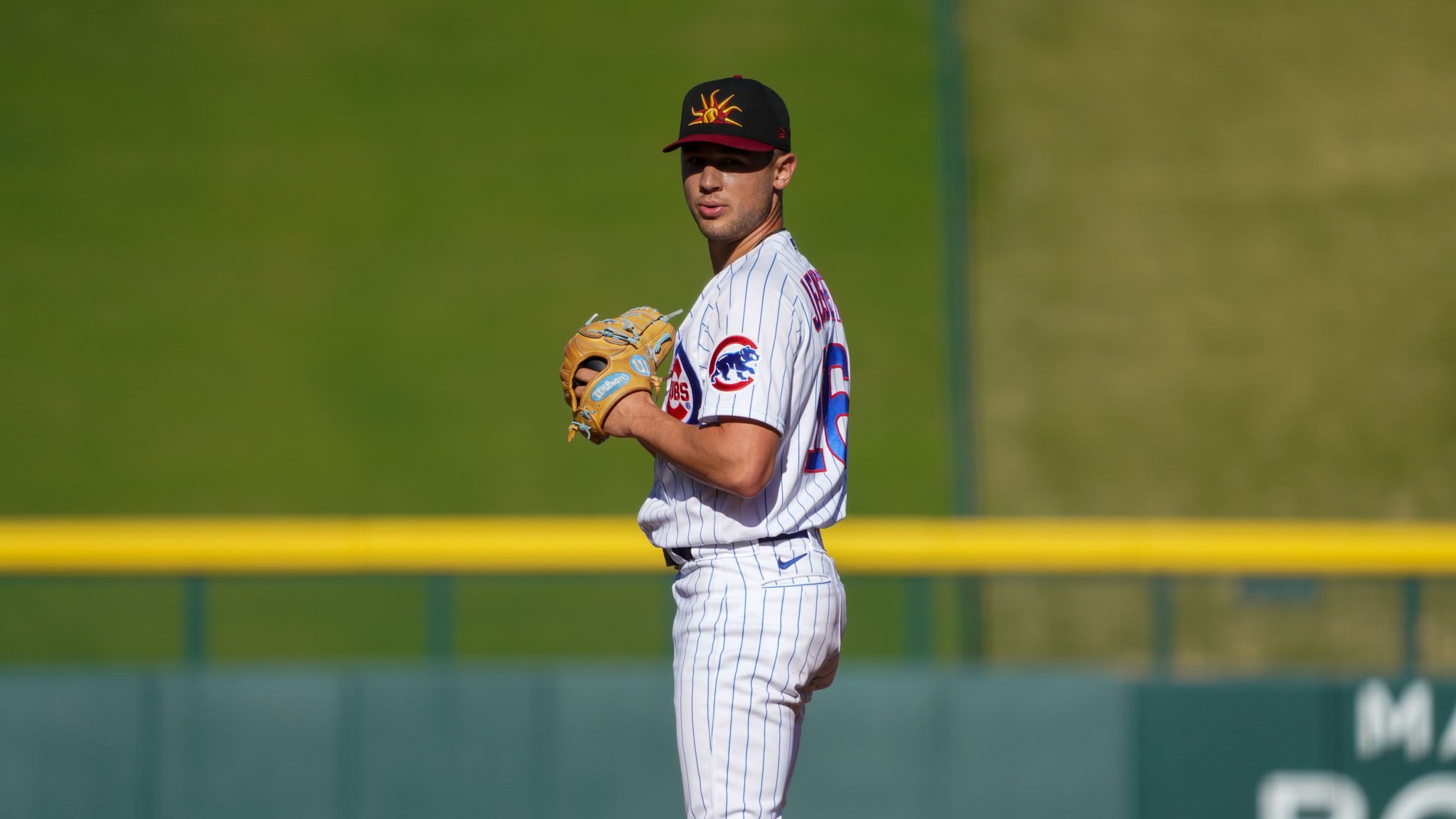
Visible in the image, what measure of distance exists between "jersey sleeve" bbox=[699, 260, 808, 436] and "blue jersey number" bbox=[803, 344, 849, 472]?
0.14 meters

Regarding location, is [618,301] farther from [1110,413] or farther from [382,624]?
[382,624]

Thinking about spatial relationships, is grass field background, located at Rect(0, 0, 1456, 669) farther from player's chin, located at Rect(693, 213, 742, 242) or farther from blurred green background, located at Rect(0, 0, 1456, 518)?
player's chin, located at Rect(693, 213, 742, 242)

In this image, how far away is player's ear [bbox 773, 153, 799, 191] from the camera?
7.72ft

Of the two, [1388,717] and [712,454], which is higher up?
[712,454]

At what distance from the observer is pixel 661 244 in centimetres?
892

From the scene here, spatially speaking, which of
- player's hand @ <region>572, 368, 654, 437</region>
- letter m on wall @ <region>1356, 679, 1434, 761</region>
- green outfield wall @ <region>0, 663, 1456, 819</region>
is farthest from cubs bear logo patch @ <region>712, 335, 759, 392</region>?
letter m on wall @ <region>1356, 679, 1434, 761</region>

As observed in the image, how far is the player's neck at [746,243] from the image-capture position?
2.36 meters

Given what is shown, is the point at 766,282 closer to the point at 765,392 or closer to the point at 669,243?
the point at 765,392

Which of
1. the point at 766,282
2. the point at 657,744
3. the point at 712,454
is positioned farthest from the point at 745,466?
the point at 657,744

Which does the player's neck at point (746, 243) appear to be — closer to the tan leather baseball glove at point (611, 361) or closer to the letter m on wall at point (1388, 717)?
the tan leather baseball glove at point (611, 361)

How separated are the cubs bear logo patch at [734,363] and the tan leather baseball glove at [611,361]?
0.37 ft

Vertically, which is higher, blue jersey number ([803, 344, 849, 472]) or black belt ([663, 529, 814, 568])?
blue jersey number ([803, 344, 849, 472])

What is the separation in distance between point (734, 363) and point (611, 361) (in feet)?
0.62

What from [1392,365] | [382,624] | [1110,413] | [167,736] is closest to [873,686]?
[382,624]
